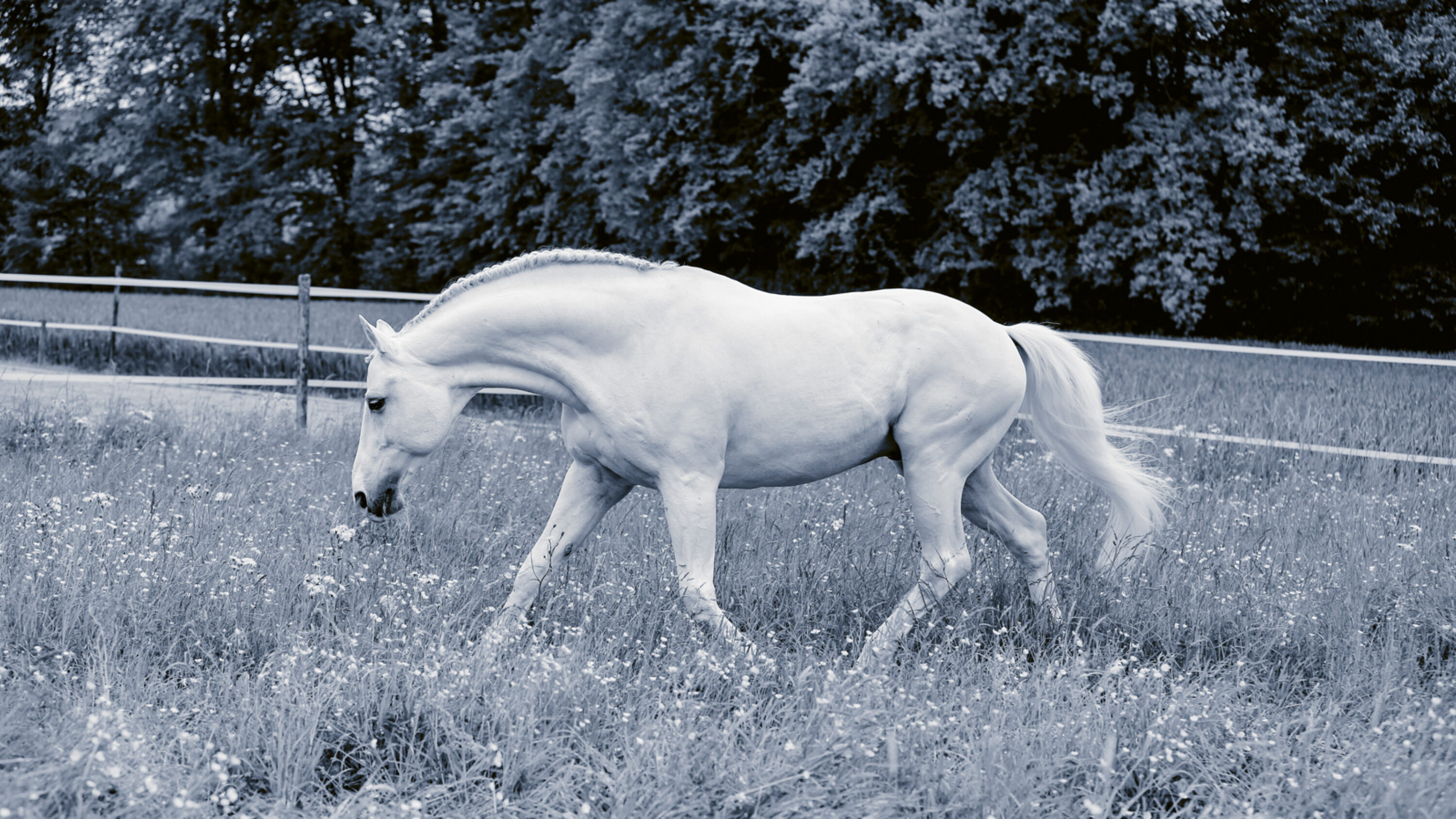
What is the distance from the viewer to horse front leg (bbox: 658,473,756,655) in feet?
11.9

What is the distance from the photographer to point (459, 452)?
6.94 metres

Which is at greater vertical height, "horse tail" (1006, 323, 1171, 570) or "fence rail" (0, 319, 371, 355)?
"horse tail" (1006, 323, 1171, 570)

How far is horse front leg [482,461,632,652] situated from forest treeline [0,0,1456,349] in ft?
34.6

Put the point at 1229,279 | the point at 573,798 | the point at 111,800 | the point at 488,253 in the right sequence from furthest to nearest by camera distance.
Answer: the point at 488,253 → the point at 1229,279 → the point at 573,798 → the point at 111,800

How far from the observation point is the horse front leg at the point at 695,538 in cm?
364

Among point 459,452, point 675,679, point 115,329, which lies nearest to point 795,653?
point 675,679

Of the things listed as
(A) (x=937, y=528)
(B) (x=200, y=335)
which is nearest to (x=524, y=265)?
(A) (x=937, y=528)

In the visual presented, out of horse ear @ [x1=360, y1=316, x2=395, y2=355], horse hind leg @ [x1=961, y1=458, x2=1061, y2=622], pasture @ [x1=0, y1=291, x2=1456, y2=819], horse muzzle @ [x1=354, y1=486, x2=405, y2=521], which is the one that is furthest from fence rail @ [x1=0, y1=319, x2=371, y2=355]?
horse hind leg @ [x1=961, y1=458, x2=1061, y2=622]

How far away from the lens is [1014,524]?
4281 millimetres

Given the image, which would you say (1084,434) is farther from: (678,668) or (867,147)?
(867,147)

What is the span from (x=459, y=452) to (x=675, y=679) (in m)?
3.98

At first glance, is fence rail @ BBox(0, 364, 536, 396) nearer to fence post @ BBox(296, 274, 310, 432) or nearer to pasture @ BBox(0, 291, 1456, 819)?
fence post @ BBox(296, 274, 310, 432)

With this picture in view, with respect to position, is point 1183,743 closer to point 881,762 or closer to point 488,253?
point 881,762

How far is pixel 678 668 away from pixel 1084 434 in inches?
81.0
